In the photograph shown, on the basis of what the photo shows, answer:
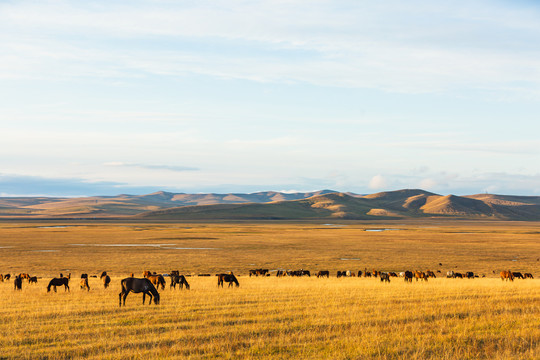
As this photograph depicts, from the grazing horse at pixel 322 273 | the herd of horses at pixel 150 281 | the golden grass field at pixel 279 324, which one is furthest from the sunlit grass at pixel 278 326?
the grazing horse at pixel 322 273

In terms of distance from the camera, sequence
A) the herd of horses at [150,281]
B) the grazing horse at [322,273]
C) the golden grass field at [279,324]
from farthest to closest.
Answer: the grazing horse at [322,273], the herd of horses at [150,281], the golden grass field at [279,324]

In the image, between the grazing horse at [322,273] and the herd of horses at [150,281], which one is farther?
the grazing horse at [322,273]

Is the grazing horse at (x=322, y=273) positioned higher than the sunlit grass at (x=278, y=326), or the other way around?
the sunlit grass at (x=278, y=326)

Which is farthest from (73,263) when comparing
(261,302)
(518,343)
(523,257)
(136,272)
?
(523,257)

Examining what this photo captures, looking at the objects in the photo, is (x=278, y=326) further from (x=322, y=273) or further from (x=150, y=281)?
(x=322, y=273)

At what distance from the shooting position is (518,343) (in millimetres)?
11914

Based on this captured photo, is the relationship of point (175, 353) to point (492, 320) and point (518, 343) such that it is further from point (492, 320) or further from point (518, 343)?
point (492, 320)

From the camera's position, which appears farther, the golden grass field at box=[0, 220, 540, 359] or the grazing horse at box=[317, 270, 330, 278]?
the grazing horse at box=[317, 270, 330, 278]

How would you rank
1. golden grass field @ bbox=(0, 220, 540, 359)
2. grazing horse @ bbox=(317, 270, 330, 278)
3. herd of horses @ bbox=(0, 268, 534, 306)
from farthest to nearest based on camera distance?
grazing horse @ bbox=(317, 270, 330, 278)
herd of horses @ bbox=(0, 268, 534, 306)
golden grass field @ bbox=(0, 220, 540, 359)

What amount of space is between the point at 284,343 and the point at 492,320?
22.5ft

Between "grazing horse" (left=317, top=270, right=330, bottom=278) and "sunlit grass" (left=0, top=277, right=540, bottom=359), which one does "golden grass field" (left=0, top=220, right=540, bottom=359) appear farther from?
"grazing horse" (left=317, top=270, right=330, bottom=278)

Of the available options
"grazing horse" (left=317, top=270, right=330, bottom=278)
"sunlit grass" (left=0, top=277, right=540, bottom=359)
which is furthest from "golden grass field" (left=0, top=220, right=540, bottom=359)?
"grazing horse" (left=317, top=270, right=330, bottom=278)

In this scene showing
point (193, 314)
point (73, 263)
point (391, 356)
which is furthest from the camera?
point (73, 263)

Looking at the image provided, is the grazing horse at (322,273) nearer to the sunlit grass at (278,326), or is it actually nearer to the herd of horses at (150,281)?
the herd of horses at (150,281)
